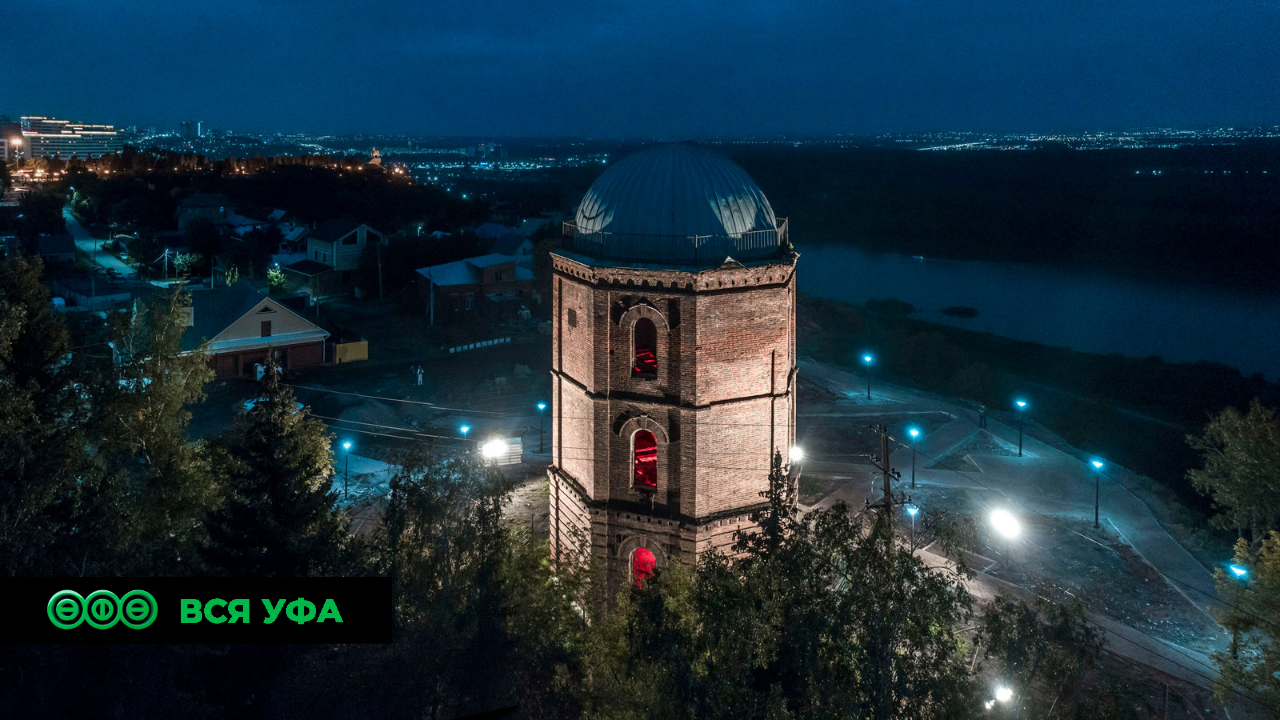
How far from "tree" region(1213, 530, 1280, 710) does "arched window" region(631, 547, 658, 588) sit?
35.2 ft

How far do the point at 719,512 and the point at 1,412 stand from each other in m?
13.3

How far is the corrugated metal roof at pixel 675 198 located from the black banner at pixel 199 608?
985 cm

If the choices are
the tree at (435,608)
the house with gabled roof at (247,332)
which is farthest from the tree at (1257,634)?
the house with gabled roof at (247,332)

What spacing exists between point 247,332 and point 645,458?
28.5 m

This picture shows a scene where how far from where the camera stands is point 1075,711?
11016 millimetres

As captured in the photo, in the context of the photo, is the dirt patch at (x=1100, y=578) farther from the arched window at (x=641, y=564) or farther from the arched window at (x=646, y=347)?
the arched window at (x=646, y=347)

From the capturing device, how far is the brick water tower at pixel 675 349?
54.7ft

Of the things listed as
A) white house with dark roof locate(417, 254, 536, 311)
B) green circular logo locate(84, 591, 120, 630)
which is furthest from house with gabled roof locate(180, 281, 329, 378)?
green circular logo locate(84, 591, 120, 630)

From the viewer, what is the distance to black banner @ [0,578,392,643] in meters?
8.89

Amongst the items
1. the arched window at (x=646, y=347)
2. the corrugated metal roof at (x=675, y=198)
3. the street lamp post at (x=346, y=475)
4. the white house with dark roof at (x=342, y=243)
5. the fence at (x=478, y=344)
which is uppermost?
the corrugated metal roof at (x=675, y=198)

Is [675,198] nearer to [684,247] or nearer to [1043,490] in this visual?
[684,247]

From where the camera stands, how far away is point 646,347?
18719 millimetres

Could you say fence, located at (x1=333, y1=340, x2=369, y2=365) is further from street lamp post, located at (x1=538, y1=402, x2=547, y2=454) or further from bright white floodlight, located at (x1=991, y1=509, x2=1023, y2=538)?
bright white floodlight, located at (x1=991, y1=509, x2=1023, y2=538)

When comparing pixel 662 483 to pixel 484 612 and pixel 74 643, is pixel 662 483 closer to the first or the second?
pixel 484 612
